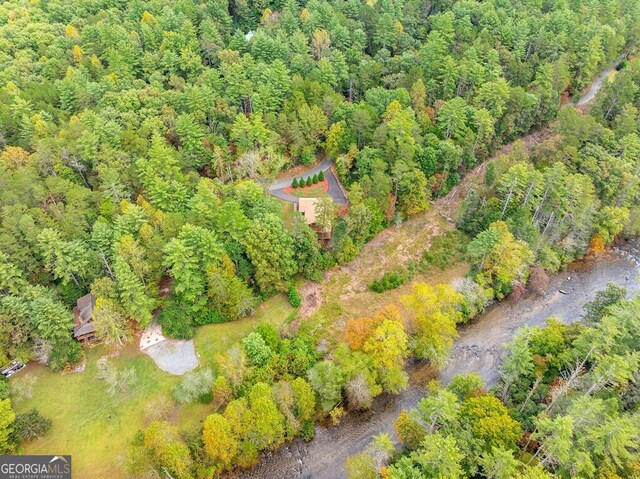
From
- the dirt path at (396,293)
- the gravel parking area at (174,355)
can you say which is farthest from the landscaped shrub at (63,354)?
the dirt path at (396,293)

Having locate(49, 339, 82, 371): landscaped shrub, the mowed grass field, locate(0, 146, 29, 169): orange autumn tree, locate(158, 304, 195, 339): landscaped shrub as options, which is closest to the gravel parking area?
Result: the mowed grass field

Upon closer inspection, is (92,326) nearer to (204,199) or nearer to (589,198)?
(204,199)

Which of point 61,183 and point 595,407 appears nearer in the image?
point 595,407

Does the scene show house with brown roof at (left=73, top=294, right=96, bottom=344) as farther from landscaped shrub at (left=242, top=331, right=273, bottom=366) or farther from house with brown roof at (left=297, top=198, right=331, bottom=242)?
house with brown roof at (left=297, top=198, right=331, bottom=242)

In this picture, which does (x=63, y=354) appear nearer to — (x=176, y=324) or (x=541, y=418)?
(x=176, y=324)

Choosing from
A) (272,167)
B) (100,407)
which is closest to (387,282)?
(272,167)

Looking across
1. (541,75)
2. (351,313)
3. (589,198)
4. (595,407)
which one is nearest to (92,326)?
(351,313)
